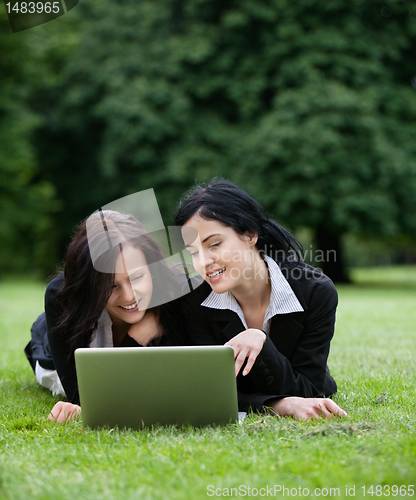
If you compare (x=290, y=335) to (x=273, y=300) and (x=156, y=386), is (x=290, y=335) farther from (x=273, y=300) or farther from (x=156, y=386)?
(x=156, y=386)

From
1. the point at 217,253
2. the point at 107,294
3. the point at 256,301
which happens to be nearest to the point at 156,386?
the point at 107,294

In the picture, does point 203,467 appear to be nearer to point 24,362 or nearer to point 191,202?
point 191,202

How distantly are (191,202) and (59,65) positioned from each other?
20374mm

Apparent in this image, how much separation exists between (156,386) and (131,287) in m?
0.71

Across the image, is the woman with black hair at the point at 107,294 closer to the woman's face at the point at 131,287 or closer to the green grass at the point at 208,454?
the woman's face at the point at 131,287

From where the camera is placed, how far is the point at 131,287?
2.85 metres

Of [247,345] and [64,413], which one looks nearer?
[247,345]

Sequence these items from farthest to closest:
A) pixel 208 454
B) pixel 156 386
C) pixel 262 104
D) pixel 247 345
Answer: pixel 262 104 < pixel 247 345 < pixel 156 386 < pixel 208 454

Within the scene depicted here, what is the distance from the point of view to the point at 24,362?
16.5ft

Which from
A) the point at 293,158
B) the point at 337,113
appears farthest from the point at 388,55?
the point at 293,158

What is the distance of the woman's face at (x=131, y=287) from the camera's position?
2826mm

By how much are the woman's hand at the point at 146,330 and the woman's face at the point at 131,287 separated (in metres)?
0.08

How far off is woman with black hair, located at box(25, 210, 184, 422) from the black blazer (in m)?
0.17

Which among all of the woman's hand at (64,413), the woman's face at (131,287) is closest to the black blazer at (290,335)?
the woman's face at (131,287)
